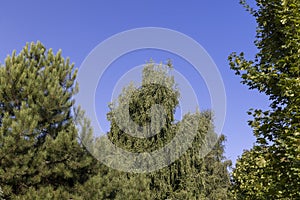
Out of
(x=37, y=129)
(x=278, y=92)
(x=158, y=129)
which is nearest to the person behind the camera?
(x=278, y=92)

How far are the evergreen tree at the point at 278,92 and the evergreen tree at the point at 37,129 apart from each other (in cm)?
689

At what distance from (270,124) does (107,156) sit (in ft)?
28.0

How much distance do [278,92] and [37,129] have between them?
7923 mm

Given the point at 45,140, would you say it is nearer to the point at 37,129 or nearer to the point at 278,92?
the point at 37,129

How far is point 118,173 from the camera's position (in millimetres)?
12711

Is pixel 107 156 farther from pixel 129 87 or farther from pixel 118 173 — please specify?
pixel 129 87

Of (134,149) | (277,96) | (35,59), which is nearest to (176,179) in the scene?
(134,149)

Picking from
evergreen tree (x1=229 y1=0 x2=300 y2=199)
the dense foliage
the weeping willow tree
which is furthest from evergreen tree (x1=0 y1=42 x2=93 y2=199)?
evergreen tree (x1=229 y1=0 x2=300 y2=199)

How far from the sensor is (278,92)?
17.5 feet

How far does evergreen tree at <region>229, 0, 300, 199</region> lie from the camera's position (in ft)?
14.7

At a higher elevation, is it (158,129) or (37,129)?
(158,129)

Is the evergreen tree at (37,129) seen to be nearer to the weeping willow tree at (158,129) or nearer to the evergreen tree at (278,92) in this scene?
the weeping willow tree at (158,129)

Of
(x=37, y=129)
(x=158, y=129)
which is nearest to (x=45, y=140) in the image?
(x=37, y=129)

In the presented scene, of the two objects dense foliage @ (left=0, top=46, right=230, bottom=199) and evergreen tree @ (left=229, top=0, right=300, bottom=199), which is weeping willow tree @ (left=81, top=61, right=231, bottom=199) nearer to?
dense foliage @ (left=0, top=46, right=230, bottom=199)
